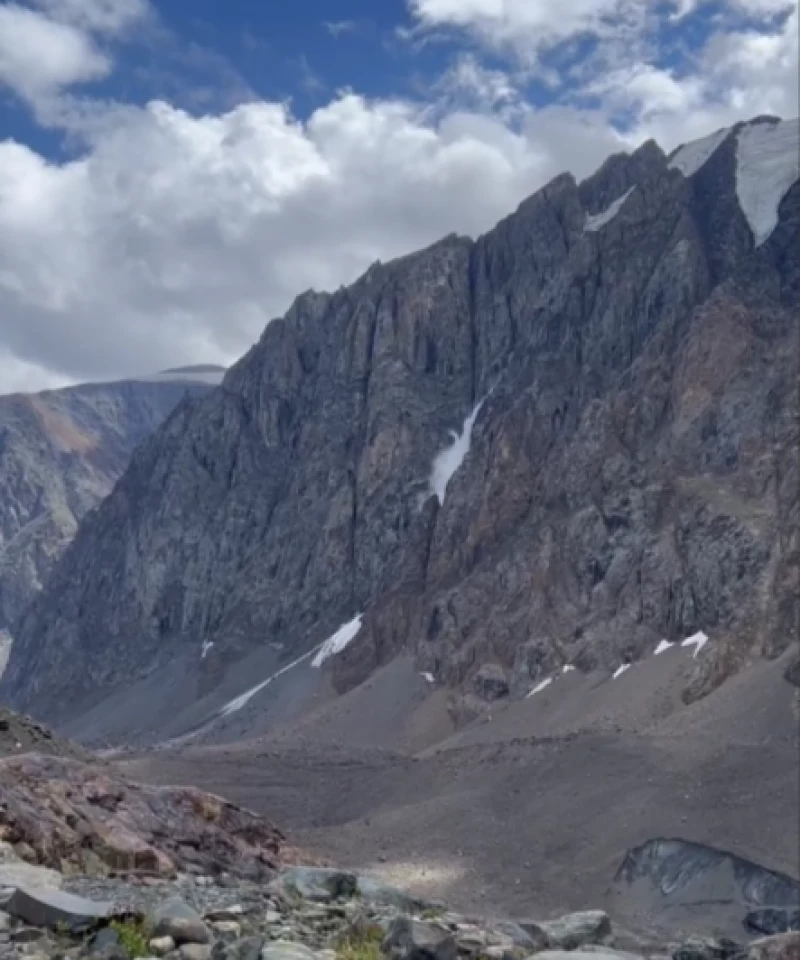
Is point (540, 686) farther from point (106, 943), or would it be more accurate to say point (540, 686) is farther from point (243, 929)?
point (106, 943)

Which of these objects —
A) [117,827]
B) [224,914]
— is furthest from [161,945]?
[117,827]

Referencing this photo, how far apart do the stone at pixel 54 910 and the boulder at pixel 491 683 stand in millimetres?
79030

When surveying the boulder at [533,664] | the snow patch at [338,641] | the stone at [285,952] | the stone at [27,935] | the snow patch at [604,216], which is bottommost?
the stone at [285,952]

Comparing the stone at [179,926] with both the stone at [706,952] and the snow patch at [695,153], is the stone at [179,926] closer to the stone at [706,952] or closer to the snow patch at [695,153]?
the stone at [706,952]

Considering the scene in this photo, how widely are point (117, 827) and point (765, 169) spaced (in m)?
123

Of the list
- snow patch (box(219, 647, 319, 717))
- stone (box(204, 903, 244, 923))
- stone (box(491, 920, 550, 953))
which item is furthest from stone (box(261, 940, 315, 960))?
snow patch (box(219, 647, 319, 717))

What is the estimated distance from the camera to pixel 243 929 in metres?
9.45

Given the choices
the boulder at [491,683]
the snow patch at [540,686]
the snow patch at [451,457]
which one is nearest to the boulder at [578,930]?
the snow patch at [540,686]

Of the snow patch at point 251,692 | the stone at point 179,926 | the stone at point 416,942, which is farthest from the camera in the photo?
the snow patch at point 251,692

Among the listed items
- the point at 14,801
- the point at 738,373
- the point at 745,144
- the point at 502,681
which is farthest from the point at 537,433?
the point at 14,801

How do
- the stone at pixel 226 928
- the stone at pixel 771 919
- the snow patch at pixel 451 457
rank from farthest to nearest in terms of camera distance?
the snow patch at pixel 451 457 → the stone at pixel 771 919 → the stone at pixel 226 928

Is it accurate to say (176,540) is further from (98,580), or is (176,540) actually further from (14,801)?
(14,801)

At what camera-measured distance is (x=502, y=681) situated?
287 ft

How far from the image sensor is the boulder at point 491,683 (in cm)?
8700
